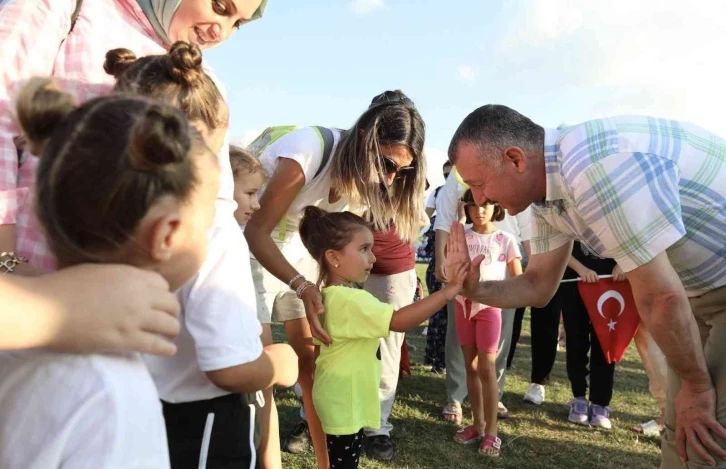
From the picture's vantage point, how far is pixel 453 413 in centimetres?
467

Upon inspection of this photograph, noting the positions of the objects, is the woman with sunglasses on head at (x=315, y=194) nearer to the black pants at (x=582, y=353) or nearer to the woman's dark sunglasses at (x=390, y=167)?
the woman's dark sunglasses at (x=390, y=167)

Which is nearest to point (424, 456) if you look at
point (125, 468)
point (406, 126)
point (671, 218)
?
point (406, 126)

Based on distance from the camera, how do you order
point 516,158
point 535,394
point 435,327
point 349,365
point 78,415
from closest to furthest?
point 78,415 → point 516,158 → point 349,365 → point 535,394 → point 435,327

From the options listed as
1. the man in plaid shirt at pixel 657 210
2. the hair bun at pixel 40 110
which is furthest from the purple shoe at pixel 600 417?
the hair bun at pixel 40 110

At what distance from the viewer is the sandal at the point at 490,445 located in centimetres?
400

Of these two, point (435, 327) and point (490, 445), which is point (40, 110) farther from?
point (435, 327)

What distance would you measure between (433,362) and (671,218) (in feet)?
14.6

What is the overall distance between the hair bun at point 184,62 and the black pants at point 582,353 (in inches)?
167

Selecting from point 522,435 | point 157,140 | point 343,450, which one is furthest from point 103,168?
point 522,435

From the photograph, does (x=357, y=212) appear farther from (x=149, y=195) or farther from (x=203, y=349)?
(x=149, y=195)

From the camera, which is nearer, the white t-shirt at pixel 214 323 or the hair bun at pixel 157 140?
the hair bun at pixel 157 140

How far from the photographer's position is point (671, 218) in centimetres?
208

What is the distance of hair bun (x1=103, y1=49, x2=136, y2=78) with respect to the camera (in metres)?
1.54

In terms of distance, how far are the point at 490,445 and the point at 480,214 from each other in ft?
5.64
